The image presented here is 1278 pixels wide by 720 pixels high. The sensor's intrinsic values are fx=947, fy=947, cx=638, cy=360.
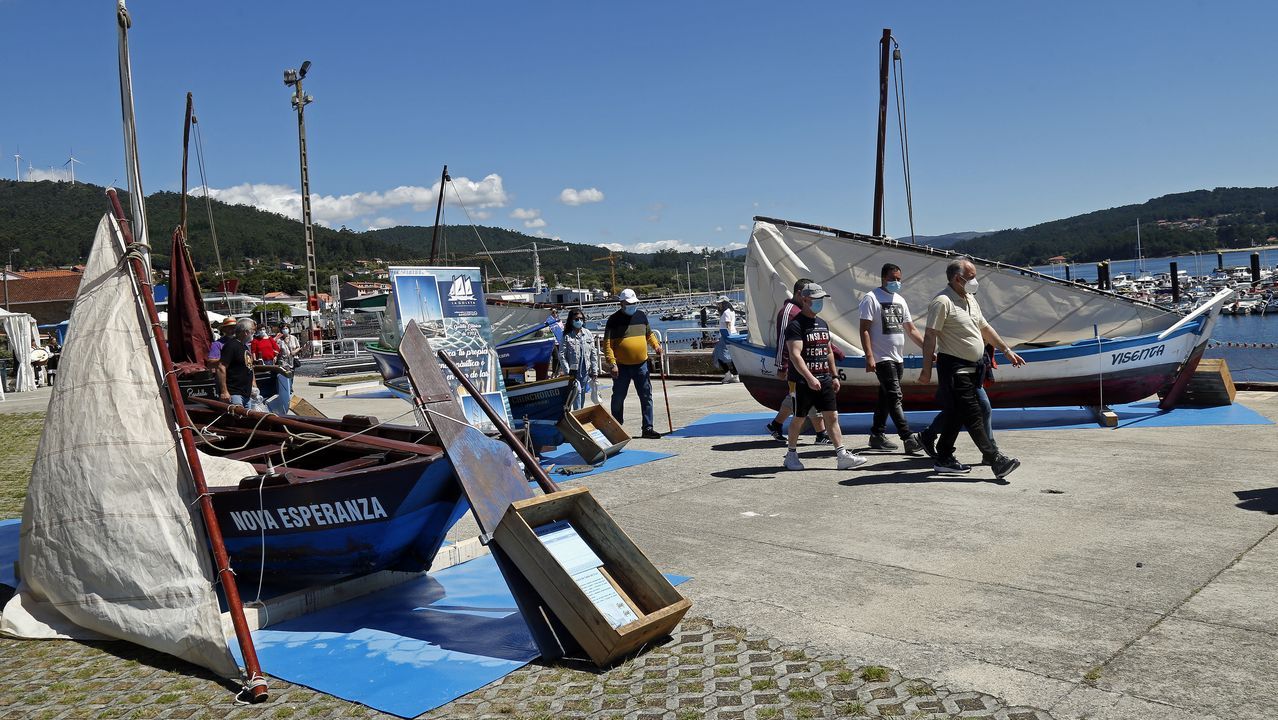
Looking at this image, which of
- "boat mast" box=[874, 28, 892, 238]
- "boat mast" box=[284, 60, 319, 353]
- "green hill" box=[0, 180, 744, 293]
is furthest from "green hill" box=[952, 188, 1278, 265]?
"boat mast" box=[874, 28, 892, 238]

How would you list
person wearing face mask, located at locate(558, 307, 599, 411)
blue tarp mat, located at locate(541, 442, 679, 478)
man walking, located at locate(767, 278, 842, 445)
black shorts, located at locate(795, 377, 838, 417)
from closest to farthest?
black shorts, located at locate(795, 377, 838, 417), man walking, located at locate(767, 278, 842, 445), blue tarp mat, located at locate(541, 442, 679, 478), person wearing face mask, located at locate(558, 307, 599, 411)

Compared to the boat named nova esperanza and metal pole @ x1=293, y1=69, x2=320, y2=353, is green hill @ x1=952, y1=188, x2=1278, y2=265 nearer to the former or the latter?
metal pole @ x1=293, y1=69, x2=320, y2=353

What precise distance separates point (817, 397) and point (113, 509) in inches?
243

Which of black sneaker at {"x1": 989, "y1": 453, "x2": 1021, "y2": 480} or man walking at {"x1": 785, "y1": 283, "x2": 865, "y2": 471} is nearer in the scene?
black sneaker at {"x1": 989, "y1": 453, "x2": 1021, "y2": 480}

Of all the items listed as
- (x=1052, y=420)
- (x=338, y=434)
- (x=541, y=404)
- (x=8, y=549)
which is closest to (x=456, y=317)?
(x=541, y=404)

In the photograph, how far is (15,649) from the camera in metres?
5.37

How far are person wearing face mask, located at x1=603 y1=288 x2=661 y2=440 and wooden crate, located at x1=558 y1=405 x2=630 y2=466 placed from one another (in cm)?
76

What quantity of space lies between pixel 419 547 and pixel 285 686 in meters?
1.34

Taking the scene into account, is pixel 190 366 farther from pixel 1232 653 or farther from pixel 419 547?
pixel 1232 653

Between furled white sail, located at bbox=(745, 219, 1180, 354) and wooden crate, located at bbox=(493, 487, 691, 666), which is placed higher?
furled white sail, located at bbox=(745, 219, 1180, 354)

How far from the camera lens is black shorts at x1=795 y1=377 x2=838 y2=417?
363 inches

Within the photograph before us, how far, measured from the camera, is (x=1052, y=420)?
11898 millimetres

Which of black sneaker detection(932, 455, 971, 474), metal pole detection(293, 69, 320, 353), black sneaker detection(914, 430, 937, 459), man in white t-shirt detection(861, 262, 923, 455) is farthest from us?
metal pole detection(293, 69, 320, 353)

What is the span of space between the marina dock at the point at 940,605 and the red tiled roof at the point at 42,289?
7947 centimetres
